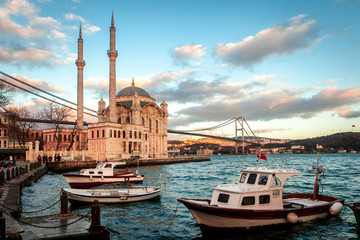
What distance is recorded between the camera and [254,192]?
11508 millimetres

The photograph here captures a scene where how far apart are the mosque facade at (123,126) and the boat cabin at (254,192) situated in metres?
43.1

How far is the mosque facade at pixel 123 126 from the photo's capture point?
189 feet

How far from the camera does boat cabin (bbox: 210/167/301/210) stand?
11289mm

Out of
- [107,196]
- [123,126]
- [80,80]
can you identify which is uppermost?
[80,80]

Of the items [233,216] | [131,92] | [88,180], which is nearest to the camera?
[233,216]

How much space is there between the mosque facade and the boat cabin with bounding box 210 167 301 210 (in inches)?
1695

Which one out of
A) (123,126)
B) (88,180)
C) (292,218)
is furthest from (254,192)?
(123,126)

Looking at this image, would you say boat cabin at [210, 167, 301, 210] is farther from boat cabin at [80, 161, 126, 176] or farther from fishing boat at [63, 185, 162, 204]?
boat cabin at [80, 161, 126, 176]

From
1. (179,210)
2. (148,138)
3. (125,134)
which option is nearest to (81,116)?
(125,134)

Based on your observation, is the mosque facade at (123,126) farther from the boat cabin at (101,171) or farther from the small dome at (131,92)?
the boat cabin at (101,171)

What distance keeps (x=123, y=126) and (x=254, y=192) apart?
2037 inches

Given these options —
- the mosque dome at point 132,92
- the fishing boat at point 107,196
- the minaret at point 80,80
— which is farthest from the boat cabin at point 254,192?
the mosque dome at point 132,92

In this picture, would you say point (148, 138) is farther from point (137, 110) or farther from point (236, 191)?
point (236, 191)

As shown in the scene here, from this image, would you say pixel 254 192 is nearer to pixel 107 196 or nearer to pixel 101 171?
pixel 107 196
